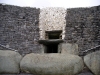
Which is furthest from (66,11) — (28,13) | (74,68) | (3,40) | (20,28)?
(3,40)

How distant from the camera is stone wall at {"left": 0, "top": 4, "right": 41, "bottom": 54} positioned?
15.1 feet

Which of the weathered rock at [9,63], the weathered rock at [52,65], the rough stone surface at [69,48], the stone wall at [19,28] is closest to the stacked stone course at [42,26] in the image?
the stone wall at [19,28]

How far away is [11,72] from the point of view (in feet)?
12.6

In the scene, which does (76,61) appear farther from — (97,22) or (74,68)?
(97,22)

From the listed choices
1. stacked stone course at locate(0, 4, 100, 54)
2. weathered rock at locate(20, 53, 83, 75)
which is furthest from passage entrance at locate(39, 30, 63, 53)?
weathered rock at locate(20, 53, 83, 75)

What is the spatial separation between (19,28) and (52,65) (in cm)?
217

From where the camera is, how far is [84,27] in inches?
182

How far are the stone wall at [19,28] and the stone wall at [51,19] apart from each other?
22 centimetres

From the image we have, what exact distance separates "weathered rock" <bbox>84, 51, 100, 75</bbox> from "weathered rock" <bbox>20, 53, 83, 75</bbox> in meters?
0.24

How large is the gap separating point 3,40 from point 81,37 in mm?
3013

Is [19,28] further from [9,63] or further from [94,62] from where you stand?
[94,62]

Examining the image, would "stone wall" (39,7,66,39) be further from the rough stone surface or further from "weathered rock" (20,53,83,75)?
"weathered rock" (20,53,83,75)

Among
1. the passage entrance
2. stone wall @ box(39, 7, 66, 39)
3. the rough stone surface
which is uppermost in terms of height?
stone wall @ box(39, 7, 66, 39)

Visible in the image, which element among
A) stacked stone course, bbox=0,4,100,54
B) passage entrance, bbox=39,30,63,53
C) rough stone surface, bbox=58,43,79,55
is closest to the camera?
rough stone surface, bbox=58,43,79,55
